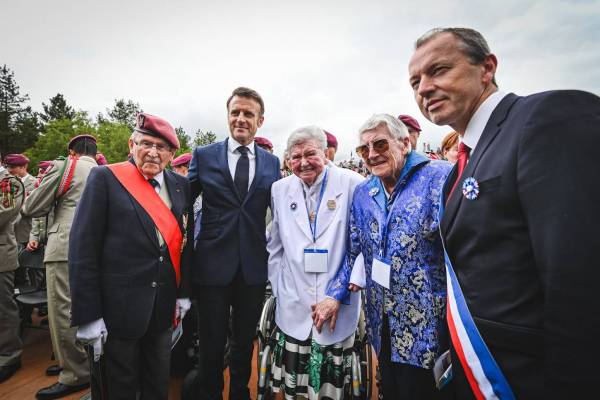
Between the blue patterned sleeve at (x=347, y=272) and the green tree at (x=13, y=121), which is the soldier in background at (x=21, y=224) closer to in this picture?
the blue patterned sleeve at (x=347, y=272)

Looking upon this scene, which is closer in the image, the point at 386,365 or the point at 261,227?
the point at 386,365

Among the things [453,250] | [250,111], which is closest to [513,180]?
[453,250]

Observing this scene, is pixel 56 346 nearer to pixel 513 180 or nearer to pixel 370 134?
pixel 370 134

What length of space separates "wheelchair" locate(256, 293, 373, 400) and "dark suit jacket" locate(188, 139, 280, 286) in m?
0.41

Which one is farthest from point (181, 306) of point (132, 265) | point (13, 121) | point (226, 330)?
point (13, 121)

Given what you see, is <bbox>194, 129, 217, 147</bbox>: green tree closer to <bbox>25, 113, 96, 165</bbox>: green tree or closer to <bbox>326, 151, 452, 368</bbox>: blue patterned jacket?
<bbox>25, 113, 96, 165</bbox>: green tree

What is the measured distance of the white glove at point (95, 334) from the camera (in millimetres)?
1745

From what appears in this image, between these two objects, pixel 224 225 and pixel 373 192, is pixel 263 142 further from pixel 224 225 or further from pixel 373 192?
pixel 373 192

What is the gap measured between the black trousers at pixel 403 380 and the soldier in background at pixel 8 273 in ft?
15.0

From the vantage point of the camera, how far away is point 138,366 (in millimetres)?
2090

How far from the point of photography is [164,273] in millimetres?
Result: 2107

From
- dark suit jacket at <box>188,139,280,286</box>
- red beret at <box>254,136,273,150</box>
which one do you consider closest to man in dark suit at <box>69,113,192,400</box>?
dark suit jacket at <box>188,139,280,286</box>

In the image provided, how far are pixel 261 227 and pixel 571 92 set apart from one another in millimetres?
2161

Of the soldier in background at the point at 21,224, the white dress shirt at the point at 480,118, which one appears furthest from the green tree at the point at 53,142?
the white dress shirt at the point at 480,118
